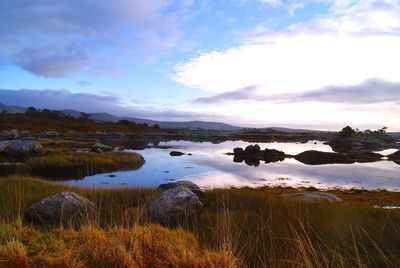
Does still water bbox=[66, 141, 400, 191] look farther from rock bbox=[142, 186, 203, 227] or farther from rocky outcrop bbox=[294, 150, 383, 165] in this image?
rock bbox=[142, 186, 203, 227]

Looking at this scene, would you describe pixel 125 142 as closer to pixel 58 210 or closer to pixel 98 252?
pixel 58 210

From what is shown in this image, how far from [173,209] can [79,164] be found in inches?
1002

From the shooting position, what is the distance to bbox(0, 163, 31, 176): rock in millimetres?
29612

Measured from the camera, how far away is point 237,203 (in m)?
14.6

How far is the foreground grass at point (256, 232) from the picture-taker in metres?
7.19

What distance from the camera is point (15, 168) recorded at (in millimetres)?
31516

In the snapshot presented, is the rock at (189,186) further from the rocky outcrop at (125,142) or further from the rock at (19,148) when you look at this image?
the rocky outcrop at (125,142)

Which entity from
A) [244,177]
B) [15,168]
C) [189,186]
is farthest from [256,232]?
[15,168]

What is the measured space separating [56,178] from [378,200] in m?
21.2

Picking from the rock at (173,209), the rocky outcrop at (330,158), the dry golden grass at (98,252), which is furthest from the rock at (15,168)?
the rocky outcrop at (330,158)

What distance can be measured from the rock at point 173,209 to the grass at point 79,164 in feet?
58.7

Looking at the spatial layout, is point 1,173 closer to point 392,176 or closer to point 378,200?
point 378,200

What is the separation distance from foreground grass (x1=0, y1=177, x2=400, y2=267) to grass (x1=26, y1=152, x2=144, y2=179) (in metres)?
14.5

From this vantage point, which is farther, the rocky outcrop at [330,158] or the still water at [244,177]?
the rocky outcrop at [330,158]
